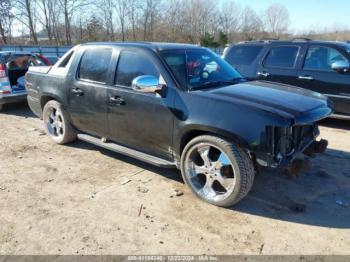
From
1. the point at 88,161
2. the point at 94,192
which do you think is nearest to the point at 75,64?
the point at 88,161

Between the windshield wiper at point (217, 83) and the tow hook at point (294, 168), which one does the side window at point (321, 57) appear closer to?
the windshield wiper at point (217, 83)

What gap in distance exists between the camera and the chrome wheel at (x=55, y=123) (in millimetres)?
5621

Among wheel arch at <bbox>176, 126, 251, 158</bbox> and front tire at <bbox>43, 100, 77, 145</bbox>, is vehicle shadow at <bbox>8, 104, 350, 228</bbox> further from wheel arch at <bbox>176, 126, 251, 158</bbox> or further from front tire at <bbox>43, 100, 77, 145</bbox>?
front tire at <bbox>43, 100, 77, 145</bbox>

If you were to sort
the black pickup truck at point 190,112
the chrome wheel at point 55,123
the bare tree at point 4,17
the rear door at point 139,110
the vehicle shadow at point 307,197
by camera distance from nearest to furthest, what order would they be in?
the black pickup truck at point 190,112, the vehicle shadow at point 307,197, the rear door at point 139,110, the chrome wheel at point 55,123, the bare tree at point 4,17

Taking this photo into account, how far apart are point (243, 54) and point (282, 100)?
450 centimetres

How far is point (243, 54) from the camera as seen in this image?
25.5ft

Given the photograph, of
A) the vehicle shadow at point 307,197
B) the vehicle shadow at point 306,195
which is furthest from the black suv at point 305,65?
the vehicle shadow at point 307,197

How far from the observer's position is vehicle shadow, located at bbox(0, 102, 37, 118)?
8.45m

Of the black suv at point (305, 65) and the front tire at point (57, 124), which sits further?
the black suv at point (305, 65)

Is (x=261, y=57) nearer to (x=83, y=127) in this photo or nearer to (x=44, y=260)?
(x=83, y=127)

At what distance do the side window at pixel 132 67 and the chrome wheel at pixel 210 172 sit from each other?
1.10 metres

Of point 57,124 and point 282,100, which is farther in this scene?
point 57,124

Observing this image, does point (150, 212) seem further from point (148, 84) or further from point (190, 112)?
point (148, 84)

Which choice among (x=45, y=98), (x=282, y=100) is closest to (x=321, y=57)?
(x=282, y=100)
